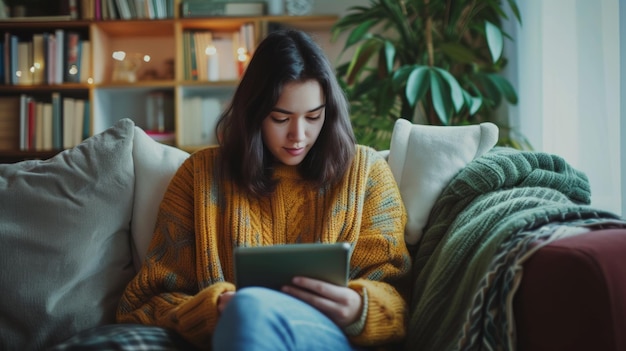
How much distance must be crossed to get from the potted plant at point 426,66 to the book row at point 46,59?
1.42m

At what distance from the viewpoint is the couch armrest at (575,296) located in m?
0.82

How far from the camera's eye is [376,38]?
244 centimetres

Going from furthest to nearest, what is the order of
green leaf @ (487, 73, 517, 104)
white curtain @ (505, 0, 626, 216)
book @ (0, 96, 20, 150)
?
1. book @ (0, 96, 20, 150)
2. green leaf @ (487, 73, 517, 104)
3. white curtain @ (505, 0, 626, 216)

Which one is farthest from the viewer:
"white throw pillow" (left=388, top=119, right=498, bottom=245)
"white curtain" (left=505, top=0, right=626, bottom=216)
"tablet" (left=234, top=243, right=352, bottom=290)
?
"white curtain" (left=505, top=0, right=626, bottom=216)

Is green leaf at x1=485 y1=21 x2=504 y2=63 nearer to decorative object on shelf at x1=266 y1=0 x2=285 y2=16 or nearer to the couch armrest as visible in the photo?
decorative object on shelf at x1=266 y1=0 x2=285 y2=16

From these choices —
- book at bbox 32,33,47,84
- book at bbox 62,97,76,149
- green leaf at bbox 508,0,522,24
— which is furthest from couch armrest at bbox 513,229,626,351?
book at bbox 32,33,47,84

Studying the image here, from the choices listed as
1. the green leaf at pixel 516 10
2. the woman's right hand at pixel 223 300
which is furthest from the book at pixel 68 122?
the woman's right hand at pixel 223 300

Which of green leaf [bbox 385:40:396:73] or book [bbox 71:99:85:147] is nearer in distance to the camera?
green leaf [bbox 385:40:396:73]

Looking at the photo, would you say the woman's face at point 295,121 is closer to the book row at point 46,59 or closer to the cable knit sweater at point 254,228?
the cable knit sweater at point 254,228

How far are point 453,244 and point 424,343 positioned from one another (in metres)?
0.19

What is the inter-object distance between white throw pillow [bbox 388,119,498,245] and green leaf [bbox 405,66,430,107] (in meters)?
0.65

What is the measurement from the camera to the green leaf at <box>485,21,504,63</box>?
7.34 feet

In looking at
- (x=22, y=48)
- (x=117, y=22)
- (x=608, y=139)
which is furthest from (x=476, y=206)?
(x=22, y=48)

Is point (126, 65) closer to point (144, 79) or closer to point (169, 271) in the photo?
point (144, 79)
